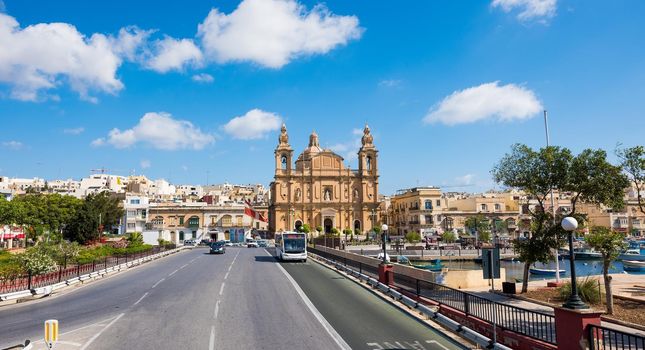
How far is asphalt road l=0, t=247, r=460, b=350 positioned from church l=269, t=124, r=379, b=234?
68667mm

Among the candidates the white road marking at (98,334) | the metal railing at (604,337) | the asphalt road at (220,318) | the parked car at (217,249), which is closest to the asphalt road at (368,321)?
the asphalt road at (220,318)

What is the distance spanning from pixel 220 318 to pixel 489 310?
27.0 ft

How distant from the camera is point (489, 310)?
484 inches

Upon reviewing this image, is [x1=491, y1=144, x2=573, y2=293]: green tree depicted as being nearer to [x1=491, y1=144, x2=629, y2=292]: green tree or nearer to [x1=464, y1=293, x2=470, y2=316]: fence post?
[x1=491, y1=144, x2=629, y2=292]: green tree

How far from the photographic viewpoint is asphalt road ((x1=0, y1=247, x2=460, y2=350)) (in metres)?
11.9

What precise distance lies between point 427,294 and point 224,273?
16.2 m

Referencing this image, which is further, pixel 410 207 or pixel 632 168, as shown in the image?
pixel 410 207

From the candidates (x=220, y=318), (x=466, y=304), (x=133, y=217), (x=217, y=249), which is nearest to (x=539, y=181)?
(x=466, y=304)

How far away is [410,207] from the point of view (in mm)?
93188

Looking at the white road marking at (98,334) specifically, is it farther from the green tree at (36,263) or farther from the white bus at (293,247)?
the white bus at (293,247)

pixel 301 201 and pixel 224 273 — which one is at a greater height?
pixel 301 201

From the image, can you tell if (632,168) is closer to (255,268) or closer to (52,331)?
(52,331)

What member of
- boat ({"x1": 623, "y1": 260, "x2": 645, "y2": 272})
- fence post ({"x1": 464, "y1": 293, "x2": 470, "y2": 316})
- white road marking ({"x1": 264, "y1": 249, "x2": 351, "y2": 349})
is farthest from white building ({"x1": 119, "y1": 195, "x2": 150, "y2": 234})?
fence post ({"x1": 464, "y1": 293, "x2": 470, "y2": 316})

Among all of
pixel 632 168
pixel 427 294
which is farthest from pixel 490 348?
pixel 632 168
